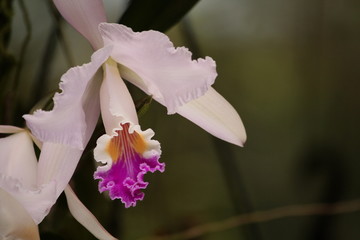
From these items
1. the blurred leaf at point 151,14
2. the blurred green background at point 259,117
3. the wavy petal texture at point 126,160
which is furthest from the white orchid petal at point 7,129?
the blurred green background at point 259,117

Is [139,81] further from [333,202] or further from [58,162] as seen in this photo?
[333,202]

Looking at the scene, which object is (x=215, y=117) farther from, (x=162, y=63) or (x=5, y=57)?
→ (x=5, y=57)

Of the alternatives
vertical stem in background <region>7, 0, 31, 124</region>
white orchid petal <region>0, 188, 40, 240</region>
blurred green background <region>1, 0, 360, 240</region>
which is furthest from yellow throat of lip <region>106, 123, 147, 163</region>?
blurred green background <region>1, 0, 360, 240</region>

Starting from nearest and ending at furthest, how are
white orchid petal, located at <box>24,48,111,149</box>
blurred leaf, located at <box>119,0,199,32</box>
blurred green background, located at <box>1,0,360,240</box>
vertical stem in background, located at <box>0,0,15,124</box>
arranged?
white orchid petal, located at <box>24,48,111,149</box> → blurred leaf, located at <box>119,0,199,32</box> → vertical stem in background, located at <box>0,0,15,124</box> → blurred green background, located at <box>1,0,360,240</box>

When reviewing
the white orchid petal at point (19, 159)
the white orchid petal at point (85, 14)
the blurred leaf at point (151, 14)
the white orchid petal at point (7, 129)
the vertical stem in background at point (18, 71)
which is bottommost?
the vertical stem in background at point (18, 71)

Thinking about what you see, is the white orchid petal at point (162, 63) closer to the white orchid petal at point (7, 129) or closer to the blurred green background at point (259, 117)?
the white orchid petal at point (7, 129)

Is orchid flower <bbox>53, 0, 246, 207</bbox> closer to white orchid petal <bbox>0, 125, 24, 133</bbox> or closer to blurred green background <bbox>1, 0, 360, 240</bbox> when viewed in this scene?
white orchid petal <bbox>0, 125, 24, 133</bbox>
